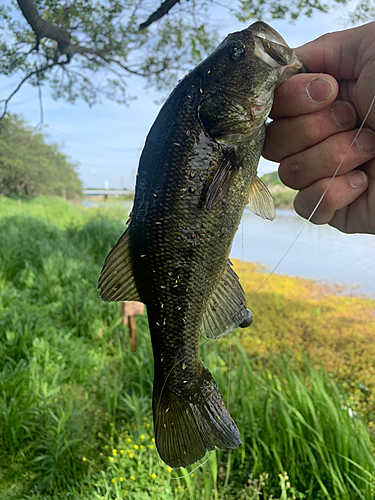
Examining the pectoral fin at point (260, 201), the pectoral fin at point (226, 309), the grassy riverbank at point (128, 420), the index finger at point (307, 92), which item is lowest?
the grassy riverbank at point (128, 420)

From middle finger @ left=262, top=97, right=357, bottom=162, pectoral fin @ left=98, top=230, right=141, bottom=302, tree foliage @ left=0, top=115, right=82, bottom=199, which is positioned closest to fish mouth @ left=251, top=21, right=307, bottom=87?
middle finger @ left=262, top=97, right=357, bottom=162

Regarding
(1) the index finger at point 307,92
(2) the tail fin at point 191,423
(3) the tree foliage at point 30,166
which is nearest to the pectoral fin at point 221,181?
(1) the index finger at point 307,92

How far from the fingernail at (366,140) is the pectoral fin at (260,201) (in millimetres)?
498

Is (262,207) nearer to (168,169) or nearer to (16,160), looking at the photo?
(168,169)

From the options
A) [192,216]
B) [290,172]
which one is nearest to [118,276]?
[192,216]

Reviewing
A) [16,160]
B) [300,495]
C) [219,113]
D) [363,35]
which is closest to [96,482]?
[300,495]

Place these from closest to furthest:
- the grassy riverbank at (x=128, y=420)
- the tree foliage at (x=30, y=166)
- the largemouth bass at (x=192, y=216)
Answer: the largemouth bass at (x=192, y=216), the grassy riverbank at (x=128, y=420), the tree foliage at (x=30, y=166)

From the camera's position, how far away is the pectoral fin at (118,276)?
3.79 feet

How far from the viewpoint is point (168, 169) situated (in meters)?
1.10

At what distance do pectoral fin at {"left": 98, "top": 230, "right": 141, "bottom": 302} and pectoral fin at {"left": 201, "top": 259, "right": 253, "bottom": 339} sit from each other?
301 millimetres

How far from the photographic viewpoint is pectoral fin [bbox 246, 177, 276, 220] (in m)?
1.29

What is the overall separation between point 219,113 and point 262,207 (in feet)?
1.25

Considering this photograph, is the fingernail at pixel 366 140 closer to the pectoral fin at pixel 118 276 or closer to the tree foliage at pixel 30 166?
the pectoral fin at pixel 118 276

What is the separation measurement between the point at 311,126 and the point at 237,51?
19.0 inches
